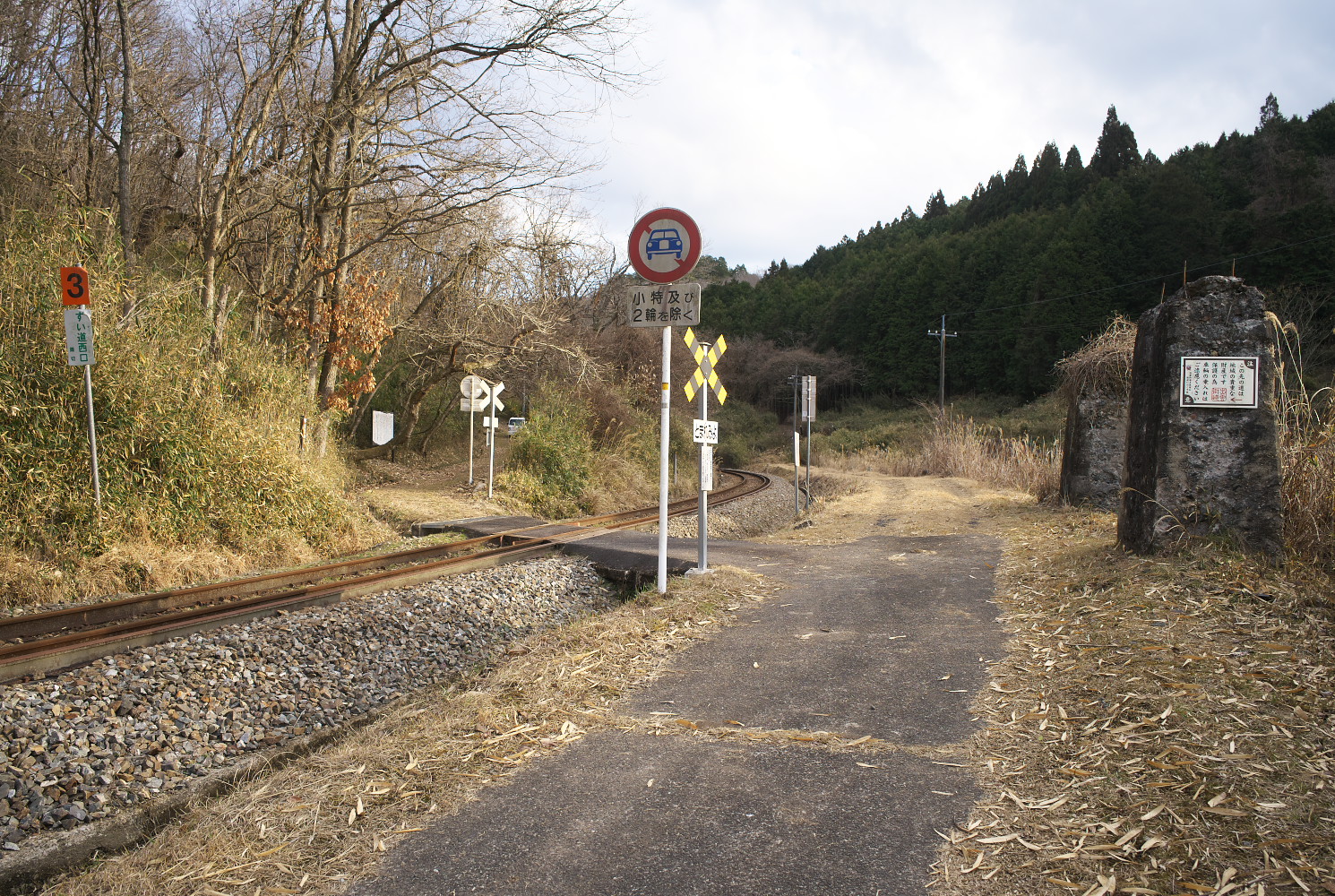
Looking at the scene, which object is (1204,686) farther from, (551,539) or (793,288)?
(793,288)

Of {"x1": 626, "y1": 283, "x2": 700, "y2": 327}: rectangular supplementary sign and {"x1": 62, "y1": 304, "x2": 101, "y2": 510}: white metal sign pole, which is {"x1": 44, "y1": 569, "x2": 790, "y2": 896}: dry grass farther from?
{"x1": 62, "y1": 304, "x2": 101, "y2": 510}: white metal sign pole

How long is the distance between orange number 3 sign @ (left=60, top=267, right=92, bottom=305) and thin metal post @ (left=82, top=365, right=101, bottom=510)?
64cm

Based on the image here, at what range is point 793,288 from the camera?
74.8 m

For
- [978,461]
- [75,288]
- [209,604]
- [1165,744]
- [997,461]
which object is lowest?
[209,604]

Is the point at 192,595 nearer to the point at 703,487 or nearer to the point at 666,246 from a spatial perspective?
the point at 703,487

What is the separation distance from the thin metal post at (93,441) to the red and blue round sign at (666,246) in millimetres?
5474

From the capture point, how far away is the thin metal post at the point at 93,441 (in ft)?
24.9

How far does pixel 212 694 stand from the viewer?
4938 millimetres

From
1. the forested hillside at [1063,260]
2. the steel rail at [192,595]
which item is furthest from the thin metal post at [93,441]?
the forested hillside at [1063,260]

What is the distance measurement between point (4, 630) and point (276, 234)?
1058cm

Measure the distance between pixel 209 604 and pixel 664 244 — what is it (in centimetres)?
526

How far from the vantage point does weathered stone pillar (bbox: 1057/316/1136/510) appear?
1102cm

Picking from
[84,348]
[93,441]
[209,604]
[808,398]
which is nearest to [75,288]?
[84,348]

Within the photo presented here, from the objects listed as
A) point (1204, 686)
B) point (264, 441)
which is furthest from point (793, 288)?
point (1204, 686)
